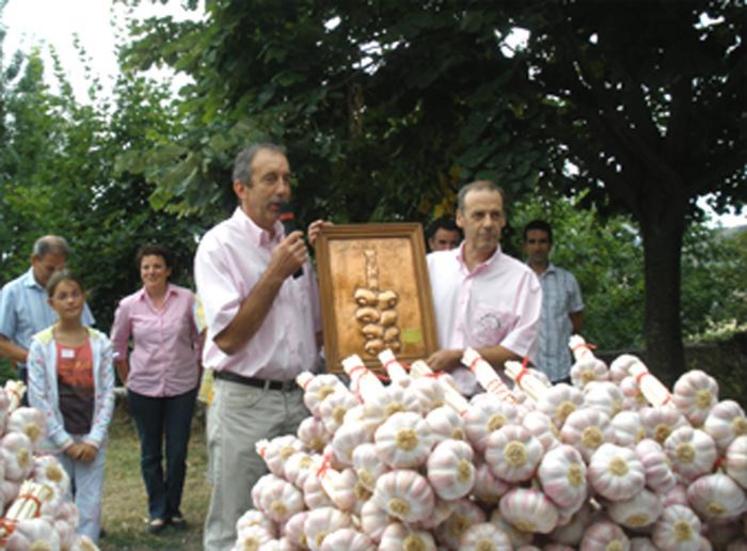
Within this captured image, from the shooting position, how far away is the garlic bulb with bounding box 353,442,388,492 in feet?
7.22

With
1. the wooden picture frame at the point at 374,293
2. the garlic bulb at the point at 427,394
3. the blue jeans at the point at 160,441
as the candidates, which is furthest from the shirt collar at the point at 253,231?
the blue jeans at the point at 160,441

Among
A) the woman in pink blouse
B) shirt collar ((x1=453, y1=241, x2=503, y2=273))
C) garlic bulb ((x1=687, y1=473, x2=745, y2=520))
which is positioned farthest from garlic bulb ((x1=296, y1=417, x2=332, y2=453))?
the woman in pink blouse

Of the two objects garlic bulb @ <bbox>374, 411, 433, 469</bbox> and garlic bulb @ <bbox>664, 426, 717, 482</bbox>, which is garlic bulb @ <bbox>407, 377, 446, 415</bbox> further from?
garlic bulb @ <bbox>664, 426, 717, 482</bbox>

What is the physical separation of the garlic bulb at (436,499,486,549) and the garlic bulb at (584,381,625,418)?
14.9 inches

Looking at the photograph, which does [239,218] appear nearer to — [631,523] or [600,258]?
[631,523]

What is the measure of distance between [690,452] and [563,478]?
1.24 feet

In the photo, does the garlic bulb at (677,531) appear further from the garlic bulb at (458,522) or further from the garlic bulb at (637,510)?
the garlic bulb at (458,522)

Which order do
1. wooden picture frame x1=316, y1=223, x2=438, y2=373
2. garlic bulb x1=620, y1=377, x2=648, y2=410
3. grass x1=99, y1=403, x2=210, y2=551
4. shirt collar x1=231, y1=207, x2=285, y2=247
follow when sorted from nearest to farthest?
garlic bulb x1=620, y1=377, x2=648, y2=410 → wooden picture frame x1=316, y1=223, x2=438, y2=373 → shirt collar x1=231, y1=207, x2=285, y2=247 → grass x1=99, y1=403, x2=210, y2=551

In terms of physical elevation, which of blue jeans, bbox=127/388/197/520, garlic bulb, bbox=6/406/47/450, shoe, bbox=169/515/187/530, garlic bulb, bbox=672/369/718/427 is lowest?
shoe, bbox=169/515/187/530

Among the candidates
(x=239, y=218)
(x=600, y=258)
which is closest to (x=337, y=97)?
(x=239, y=218)

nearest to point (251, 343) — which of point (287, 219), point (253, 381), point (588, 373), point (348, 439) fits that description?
point (253, 381)

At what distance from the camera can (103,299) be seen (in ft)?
36.4

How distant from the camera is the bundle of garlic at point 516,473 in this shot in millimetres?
2168

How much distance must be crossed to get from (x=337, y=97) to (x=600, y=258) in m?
6.63
